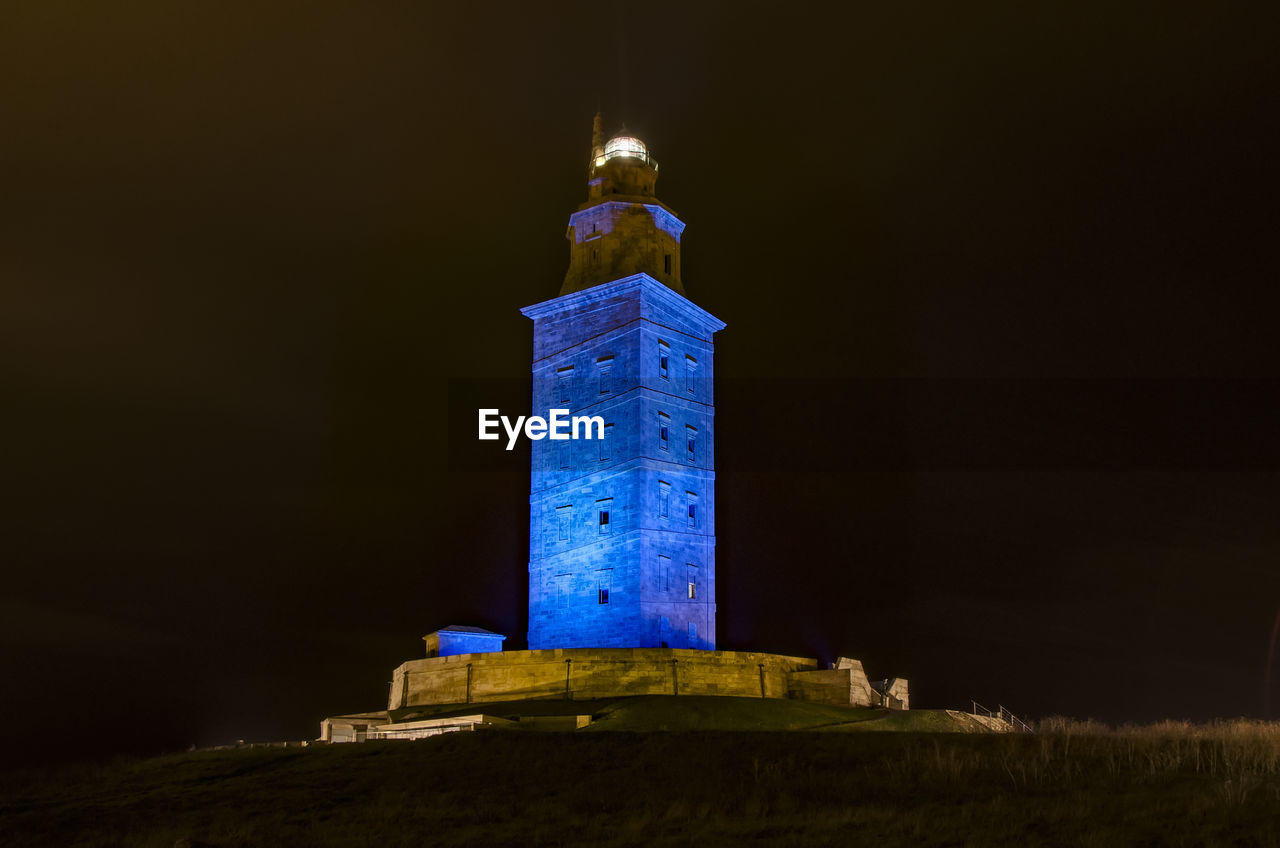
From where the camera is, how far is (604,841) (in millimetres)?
16094

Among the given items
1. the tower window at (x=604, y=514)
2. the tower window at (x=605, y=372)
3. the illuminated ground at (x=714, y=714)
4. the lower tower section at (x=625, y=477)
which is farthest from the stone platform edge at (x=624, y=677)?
the tower window at (x=605, y=372)

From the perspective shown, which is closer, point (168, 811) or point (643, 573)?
point (168, 811)

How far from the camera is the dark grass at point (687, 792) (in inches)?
632

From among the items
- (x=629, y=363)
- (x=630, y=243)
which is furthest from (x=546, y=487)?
(x=630, y=243)

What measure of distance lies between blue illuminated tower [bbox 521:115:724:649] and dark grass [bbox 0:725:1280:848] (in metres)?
15.1

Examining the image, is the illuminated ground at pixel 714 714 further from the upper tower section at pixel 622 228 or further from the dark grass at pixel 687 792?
the upper tower section at pixel 622 228

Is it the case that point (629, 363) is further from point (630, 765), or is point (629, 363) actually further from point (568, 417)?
point (630, 765)

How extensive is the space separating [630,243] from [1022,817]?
102 ft

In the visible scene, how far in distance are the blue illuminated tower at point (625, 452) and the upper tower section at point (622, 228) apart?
6 cm

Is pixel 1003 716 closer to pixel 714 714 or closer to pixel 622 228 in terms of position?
pixel 714 714

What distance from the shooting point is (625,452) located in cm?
4044

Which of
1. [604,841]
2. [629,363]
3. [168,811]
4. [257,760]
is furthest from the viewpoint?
[629,363]

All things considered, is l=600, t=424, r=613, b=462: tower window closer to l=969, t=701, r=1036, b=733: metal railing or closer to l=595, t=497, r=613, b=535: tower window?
l=595, t=497, r=613, b=535: tower window

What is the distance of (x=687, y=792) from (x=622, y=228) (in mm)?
28764
